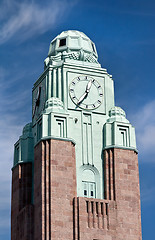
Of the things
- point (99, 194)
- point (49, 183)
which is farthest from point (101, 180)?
point (49, 183)

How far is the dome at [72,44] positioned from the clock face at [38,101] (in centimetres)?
369

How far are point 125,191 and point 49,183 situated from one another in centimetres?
674

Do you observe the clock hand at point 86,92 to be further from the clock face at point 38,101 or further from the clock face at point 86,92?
the clock face at point 38,101

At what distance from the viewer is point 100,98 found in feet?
228

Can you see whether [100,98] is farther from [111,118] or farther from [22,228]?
[22,228]

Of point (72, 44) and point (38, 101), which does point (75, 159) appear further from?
point (72, 44)

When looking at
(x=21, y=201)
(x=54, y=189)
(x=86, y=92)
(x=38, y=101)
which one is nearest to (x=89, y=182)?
(x=54, y=189)

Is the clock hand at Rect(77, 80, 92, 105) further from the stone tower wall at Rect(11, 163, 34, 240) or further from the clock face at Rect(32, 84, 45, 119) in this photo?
the stone tower wall at Rect(11, 163, 34, 240)

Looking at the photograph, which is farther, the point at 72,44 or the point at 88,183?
the point at 72,44

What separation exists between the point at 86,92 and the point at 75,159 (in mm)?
6416

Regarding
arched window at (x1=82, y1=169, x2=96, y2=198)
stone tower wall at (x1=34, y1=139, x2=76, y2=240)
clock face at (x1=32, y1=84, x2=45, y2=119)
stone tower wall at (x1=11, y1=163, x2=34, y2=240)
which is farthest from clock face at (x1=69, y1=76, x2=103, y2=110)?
stone tower wall at (x1=11, y1=163, x2=34, y2=240)

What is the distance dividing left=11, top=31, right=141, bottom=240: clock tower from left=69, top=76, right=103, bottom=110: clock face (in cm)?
9

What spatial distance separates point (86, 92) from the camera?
68750 millimetres

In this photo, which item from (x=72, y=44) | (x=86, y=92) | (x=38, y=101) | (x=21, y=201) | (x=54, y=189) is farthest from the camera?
(x=72, y=44)
